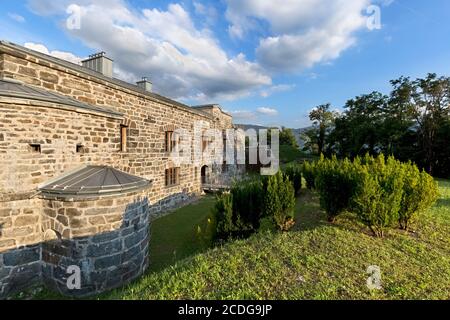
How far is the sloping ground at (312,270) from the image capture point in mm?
2875

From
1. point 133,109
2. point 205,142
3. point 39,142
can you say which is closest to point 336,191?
point 39,142

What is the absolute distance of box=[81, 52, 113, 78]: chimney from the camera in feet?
33.8

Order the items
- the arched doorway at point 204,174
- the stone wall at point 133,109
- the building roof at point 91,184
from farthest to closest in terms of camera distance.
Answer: the arched doorway at point 204,174 < the stone wall at point 133,109 < the building roof at point 91,184

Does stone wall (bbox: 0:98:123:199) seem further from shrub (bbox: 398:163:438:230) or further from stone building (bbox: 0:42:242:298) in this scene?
shrub (bbox: 398:163:438:230)

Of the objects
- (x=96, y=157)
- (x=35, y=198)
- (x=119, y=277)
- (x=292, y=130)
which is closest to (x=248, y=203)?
(x=119, y=277)

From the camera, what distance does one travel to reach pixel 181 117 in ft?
40.0

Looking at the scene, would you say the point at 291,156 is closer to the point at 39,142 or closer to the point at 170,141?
the point at 170,141

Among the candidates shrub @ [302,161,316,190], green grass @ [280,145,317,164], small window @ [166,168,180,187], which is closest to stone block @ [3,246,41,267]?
small window @ [166,168,180,187]

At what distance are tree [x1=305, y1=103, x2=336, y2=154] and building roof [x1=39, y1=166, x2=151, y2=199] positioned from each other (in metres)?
28.6

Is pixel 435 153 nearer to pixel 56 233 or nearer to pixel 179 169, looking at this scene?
pixel 179 169

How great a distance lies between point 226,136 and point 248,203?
12.1m

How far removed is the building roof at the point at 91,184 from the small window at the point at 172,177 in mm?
6134

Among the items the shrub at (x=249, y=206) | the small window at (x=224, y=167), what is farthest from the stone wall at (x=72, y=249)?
the small window at (x=224, y=167)

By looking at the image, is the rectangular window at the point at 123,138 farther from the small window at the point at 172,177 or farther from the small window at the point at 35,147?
the small window at the point at 35,147
